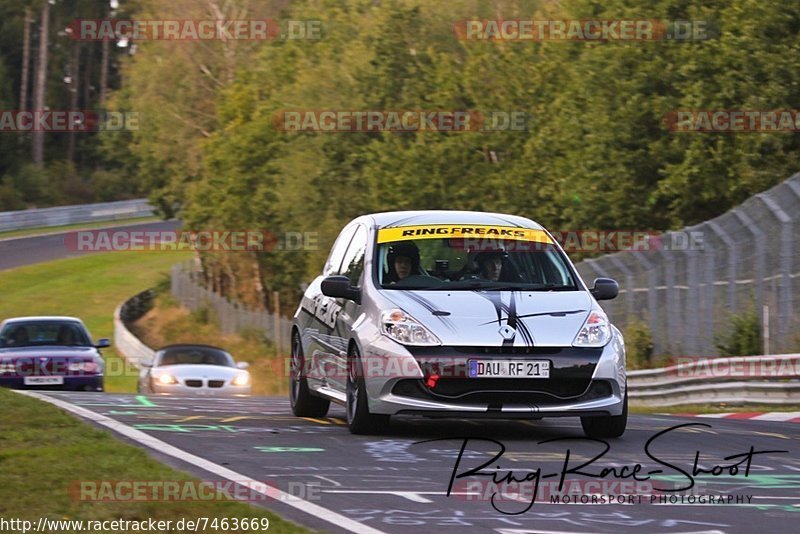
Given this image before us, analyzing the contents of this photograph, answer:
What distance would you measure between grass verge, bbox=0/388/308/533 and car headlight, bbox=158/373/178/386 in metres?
12.3

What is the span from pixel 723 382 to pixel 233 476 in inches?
509

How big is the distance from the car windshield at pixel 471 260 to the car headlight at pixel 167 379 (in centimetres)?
1189

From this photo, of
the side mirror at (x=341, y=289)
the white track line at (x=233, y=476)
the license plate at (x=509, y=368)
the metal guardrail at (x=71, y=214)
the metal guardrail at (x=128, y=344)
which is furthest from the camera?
the metal guardrail at (x=71, y=214)

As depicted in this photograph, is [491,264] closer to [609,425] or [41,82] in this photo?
[609,425]

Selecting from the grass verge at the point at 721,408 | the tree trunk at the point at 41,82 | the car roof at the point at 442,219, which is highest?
the tree trunk at the point at 41,82

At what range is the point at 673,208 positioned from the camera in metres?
35.3

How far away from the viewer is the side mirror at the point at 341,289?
1223cm

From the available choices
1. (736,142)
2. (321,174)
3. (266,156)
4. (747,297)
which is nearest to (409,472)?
(747,297)

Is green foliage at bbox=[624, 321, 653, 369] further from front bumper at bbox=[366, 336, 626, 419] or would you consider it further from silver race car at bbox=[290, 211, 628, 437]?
front bumper at bbox=[366, 336, 626, 419]

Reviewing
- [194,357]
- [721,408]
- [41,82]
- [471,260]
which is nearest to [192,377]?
[194,357]

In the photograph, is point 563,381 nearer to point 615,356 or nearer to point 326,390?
point 615,356

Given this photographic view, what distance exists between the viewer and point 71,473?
8.60 meters

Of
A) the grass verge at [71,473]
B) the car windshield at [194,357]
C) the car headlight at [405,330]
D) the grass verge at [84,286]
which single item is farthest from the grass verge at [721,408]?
the grass verge at [84,286]

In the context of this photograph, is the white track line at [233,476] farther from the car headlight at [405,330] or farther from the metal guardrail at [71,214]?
the metal guardrail at [71,214]
